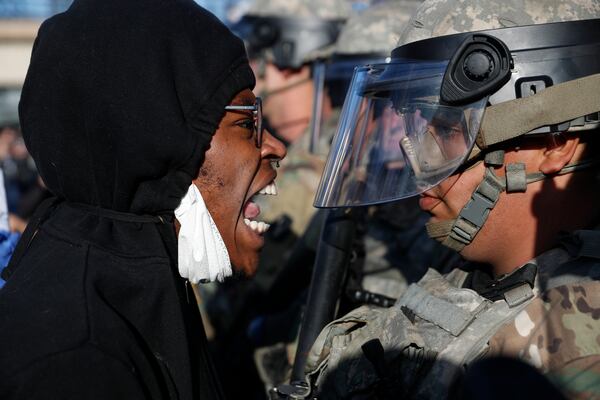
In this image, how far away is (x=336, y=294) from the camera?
283cm

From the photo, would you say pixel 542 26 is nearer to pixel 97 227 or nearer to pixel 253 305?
pixel 97 227

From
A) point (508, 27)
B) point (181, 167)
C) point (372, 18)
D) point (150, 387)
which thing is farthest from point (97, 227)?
point (372, 18)

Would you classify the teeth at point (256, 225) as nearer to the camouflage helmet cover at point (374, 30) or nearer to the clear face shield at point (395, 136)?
the clear face shield at point (395, 136)

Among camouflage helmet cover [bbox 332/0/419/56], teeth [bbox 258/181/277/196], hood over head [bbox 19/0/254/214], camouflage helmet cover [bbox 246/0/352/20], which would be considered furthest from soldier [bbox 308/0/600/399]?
camouflage helmet cover [bbox 246/0/352/20]

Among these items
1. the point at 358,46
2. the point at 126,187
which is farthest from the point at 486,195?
the point at 358,46

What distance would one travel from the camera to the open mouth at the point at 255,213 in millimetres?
2170

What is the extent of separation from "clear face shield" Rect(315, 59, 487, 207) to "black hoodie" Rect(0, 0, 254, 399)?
59 cm

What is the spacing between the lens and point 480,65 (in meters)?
1.83

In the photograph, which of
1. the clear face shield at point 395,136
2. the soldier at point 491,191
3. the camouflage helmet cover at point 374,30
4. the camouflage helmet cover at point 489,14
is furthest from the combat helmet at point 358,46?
the soldier at point 491,191

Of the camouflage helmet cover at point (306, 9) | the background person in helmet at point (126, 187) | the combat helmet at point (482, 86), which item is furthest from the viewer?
the camouflage helmet cover at point (306, 9)

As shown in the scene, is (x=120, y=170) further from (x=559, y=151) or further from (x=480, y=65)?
(x=559, y=151)

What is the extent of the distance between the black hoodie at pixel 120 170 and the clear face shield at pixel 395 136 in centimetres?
59

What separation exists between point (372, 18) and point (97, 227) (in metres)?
3.44

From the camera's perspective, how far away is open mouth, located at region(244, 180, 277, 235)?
7.12 feet
